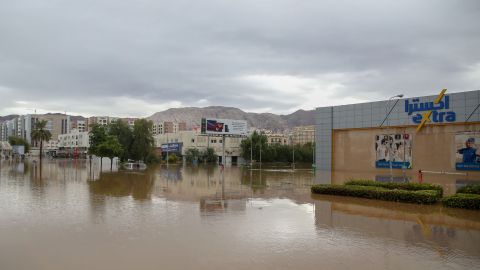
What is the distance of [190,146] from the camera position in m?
105

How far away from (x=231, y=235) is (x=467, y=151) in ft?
134

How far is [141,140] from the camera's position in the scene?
74.2 m

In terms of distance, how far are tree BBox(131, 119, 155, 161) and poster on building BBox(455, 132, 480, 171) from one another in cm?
5134

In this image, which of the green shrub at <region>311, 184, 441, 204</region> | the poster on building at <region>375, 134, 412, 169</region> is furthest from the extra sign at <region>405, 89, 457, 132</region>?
the green shrub at <region>311, 184, 441, 204</region>

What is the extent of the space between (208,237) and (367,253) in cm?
442

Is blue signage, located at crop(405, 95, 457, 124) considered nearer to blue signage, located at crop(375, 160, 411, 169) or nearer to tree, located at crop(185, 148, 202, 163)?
blue signage, located at crop(375, 160, 411, 169)

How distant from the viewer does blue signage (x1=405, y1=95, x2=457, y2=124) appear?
45872 millimetres

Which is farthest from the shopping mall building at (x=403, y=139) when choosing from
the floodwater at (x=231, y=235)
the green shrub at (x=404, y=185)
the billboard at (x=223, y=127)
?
the floodwater at (x=231, y=235)

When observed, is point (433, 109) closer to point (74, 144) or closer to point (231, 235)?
point (231, 235)

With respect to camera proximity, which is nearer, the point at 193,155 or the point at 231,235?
the point at 231,235

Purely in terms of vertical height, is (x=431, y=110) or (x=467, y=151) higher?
(x=431, y=110)

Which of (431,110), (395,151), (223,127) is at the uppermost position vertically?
(431,110)

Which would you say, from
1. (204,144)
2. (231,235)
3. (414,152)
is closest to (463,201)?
(231,235)

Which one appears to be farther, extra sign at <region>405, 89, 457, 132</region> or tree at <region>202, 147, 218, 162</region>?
tree at <region>202, 147, 218, 162</region>
